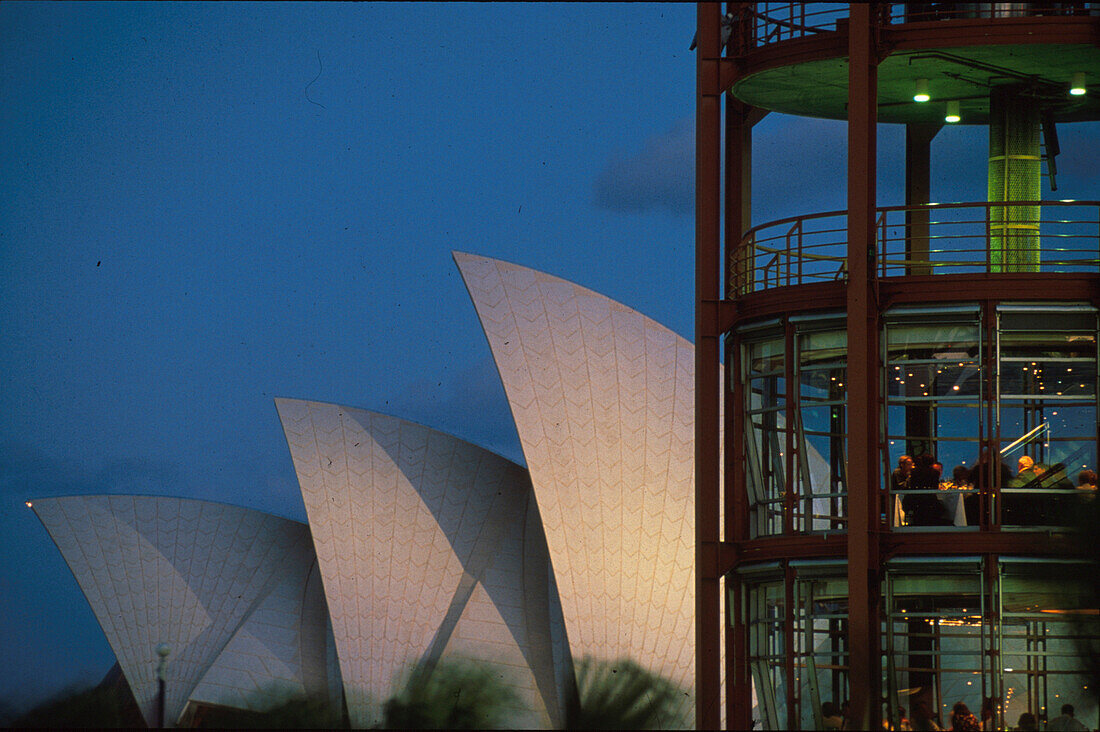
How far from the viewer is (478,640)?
36219mm

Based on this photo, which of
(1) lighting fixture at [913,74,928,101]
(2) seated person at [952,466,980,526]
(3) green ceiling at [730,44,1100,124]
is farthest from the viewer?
(1) lighting fixture at [913,74,928,101]

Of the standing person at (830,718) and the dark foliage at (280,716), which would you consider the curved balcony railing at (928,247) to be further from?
the dark foliage at (280,716)

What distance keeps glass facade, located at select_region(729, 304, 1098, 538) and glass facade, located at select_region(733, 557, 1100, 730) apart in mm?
679

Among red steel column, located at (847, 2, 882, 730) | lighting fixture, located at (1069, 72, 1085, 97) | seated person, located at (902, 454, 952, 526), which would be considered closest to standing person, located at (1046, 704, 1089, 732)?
red steel column, located at (847, 2, 882, 730)

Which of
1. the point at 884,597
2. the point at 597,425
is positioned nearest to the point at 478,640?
the point at 597,425

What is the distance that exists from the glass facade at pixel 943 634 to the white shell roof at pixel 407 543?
527 inches

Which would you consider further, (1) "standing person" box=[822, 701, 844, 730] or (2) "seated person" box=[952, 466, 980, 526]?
(2) "seated person" box=[952, 466, 980, 526]

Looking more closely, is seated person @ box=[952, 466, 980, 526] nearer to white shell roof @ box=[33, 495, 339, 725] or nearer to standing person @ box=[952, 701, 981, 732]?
standing person @ box=[952, 701, 981, 732]

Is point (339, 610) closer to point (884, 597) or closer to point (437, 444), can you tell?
point (437, 444)

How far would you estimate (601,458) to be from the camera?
35.5 m

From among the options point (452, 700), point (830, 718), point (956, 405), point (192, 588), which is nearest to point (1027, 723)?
point (830, 718)

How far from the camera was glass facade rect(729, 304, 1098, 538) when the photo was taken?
22047mm

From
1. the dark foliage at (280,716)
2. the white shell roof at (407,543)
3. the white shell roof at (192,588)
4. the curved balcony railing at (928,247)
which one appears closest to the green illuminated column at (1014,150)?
the curved balcony railing at (928,247)

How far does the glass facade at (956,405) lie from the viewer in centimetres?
2205
